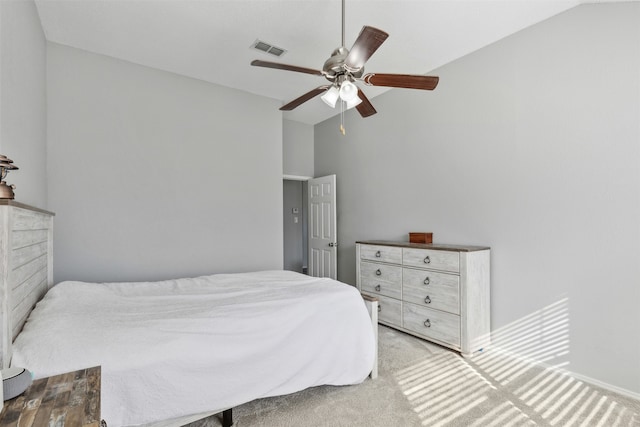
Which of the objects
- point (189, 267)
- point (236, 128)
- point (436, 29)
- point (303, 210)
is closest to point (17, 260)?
point (189, 267)

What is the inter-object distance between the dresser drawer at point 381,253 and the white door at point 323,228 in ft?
3.14

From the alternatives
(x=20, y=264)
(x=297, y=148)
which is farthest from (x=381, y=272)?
(x=20, y=264)

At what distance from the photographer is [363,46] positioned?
1798mm

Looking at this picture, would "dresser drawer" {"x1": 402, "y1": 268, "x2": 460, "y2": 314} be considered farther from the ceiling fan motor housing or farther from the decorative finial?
the decorative finial

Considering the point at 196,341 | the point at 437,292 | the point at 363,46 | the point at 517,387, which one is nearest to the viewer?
the point at 196,341

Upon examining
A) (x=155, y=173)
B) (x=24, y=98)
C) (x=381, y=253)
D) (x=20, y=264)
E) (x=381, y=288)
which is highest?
(x=24, y=98)

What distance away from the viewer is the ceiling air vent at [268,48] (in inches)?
112

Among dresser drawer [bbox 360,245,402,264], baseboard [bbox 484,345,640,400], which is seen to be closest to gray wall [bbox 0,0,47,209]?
dresser drawer [bbox 360,245,402,264]

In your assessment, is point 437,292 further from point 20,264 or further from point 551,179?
point 20,264

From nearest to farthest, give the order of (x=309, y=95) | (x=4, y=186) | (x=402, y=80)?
(x=4, y=186) → (x=402, y=80) → (x=309, y=95)

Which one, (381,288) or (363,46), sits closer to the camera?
(363,46)

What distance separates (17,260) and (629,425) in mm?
3380

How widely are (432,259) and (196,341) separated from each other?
87.3 inches

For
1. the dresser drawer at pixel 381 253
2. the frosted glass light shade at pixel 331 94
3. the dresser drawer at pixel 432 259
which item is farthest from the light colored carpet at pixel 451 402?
the frosted glass light shade at pixel 331 94
